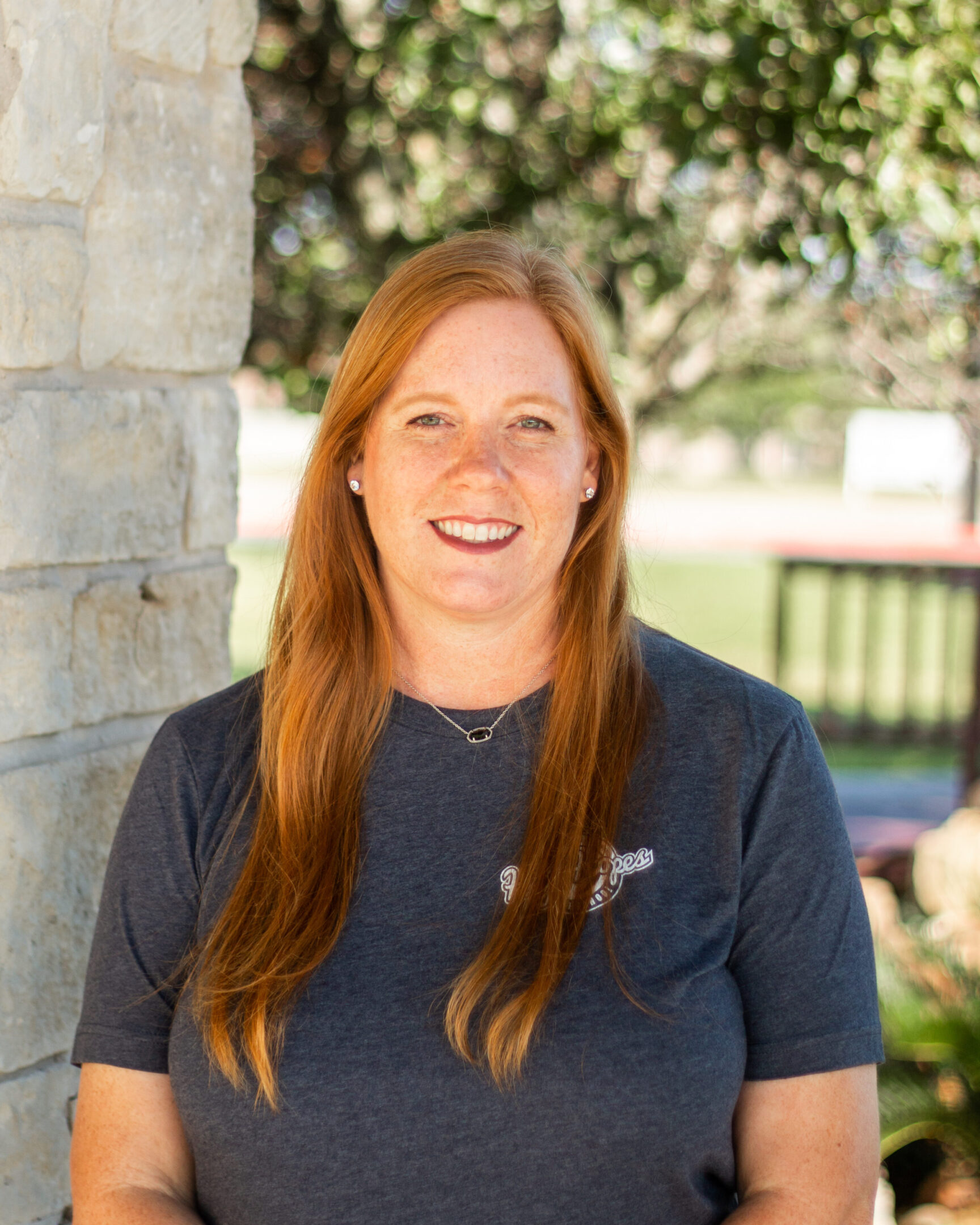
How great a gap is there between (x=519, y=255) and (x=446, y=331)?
0.16m

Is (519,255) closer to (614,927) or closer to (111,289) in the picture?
(111,289)

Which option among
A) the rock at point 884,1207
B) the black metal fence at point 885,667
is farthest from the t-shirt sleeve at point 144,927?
the black metal fence at point 885,667

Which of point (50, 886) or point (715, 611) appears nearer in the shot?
point (50, 886)

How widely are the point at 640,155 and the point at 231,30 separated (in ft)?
6.65

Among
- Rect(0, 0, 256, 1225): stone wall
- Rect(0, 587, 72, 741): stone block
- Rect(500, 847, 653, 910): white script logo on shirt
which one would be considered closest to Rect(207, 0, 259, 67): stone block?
Rect(0, 0, 256, 1225): stone wall

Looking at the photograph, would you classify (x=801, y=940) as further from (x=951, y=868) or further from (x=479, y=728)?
(x=951, y=868)

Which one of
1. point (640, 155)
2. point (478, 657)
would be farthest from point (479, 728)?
point (640, 155)

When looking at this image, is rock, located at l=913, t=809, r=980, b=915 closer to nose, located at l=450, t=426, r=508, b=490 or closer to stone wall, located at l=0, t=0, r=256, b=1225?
nose, located at l=450, t=426, r=508, b=490

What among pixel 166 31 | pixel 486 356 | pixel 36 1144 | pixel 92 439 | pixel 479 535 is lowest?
pixel 36 1144

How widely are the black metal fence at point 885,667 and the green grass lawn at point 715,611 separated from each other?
0.56ft

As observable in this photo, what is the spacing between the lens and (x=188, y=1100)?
151 centimetres

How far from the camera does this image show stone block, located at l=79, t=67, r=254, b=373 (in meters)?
1.70

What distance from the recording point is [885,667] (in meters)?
11.9

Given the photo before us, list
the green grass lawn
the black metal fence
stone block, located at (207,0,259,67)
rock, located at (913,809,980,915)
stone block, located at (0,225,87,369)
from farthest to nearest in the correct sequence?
the black metal fence
rock, located at (913,809,980,915)
the green grass lawn
stone block, located at (207,0,259,67)
stone block, located at (0,225,87,369)
